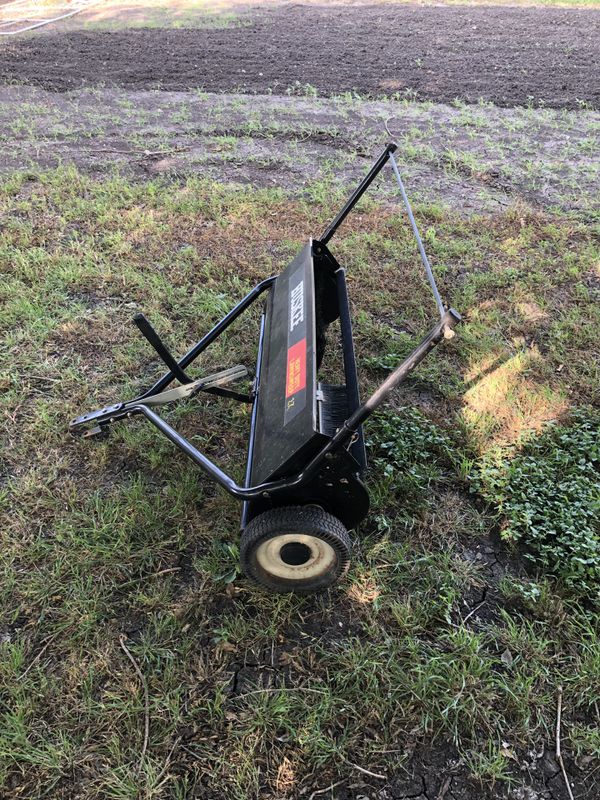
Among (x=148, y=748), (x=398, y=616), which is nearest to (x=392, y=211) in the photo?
(x=398, y=616)

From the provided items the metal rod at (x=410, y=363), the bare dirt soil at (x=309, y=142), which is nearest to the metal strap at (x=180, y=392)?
the metal rod at (x=410, y=363)

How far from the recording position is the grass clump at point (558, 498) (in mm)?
2215

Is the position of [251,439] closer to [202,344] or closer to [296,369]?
[296,369]

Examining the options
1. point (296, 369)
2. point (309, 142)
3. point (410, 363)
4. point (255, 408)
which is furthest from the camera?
point (309, 142)

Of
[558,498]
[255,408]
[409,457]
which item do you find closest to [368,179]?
[255,408]

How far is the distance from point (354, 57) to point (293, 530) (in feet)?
31.2

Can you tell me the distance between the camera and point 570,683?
191 centimetres

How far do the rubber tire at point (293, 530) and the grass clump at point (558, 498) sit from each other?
→ 85cm

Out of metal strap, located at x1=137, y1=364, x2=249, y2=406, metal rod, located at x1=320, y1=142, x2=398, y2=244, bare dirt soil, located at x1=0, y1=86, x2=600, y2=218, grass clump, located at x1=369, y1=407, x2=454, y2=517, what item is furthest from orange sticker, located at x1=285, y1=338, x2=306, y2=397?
bare dirt soil, located at x1=0, y1=86, x2=600, y2=218

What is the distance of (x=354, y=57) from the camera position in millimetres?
9047

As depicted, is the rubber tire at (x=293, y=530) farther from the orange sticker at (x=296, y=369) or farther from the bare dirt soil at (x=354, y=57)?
the bare dirt soil at (x=354, y=57)

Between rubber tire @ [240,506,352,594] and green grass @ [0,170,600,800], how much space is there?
25cm

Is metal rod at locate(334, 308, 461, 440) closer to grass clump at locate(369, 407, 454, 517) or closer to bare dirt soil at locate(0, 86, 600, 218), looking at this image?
grass clump at locate(369, 407, 454, 517)

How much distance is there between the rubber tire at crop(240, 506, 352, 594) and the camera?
1819 mm
